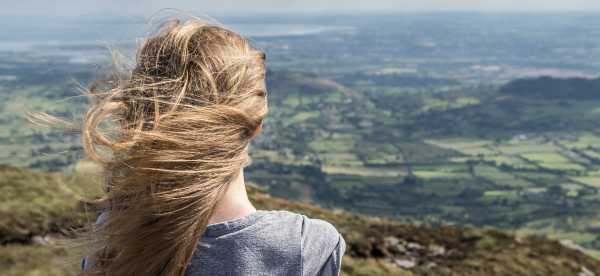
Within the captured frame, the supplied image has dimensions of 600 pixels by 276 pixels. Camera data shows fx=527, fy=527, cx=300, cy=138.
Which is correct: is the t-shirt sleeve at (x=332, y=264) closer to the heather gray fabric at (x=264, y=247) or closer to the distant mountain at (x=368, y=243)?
the heather gray fabric at (x=264, y=247)

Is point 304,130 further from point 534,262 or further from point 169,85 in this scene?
point 169,85

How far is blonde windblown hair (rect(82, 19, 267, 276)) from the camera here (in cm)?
295

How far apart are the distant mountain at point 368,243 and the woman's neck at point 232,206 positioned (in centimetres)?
705

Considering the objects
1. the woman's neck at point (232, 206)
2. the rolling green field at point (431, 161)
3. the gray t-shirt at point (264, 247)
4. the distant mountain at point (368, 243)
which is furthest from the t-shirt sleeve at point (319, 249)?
the rolling green field at point (431, 161)

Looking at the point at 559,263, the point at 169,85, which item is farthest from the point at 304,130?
the point at 169,85

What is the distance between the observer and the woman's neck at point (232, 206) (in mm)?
2971

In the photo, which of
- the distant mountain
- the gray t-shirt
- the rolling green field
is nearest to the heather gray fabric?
the gray t-shirt

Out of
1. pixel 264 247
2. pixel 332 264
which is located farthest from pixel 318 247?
pixel 264 247

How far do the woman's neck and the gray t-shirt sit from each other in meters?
0.08

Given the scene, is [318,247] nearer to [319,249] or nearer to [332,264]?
[319,249]

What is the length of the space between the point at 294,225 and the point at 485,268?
11.7 m

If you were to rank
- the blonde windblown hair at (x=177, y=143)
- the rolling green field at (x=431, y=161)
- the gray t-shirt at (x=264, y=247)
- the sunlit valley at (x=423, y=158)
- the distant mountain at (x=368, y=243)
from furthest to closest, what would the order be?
1. the rolling green field at (x=431, y=161)
2. the sunlit valley at (x=423, y=158)
3. the distant mountain at (x=368, y=243)
4. the blonde windblown hair at (x=177, y=143)
5. the gray t-shirt at (x=264, y=247)

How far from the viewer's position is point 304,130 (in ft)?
536

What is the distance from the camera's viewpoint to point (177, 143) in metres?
2.98
